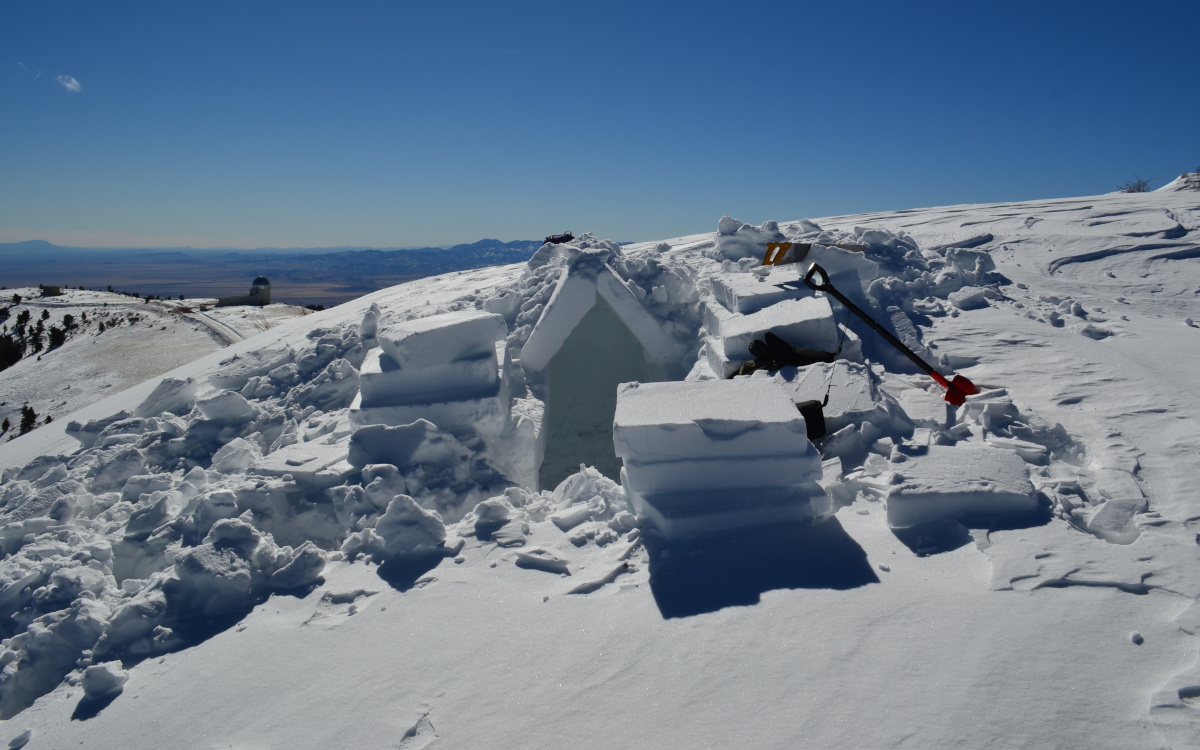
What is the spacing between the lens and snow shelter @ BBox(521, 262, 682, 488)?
568 cm

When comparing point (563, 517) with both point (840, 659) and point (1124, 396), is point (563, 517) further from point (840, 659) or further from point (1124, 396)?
point (1124, 396)

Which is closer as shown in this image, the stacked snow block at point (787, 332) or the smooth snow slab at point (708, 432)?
the smooth snow slab at point (708, 432)

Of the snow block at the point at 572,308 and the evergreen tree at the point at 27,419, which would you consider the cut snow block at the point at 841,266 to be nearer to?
the snow block at the point at 572,308

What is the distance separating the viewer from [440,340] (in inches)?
177

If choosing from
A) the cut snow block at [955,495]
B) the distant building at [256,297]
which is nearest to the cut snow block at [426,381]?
the cut snow block at [955,495]

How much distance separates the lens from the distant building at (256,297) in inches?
762

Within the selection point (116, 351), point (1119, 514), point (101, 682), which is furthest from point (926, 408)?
point (116, 351)

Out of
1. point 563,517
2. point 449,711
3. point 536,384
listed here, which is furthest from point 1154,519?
point 536,384

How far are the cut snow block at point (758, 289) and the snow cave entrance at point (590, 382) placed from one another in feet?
3.50

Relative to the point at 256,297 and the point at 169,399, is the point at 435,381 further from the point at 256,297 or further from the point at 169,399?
the point at 256,297

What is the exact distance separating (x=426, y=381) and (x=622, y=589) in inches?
101

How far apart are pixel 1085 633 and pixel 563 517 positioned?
2095 mm

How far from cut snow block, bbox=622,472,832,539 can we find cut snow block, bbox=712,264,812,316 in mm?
2671

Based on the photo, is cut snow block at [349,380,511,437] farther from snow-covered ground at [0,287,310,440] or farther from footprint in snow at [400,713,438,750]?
snow-covered ground at [0,287,310,440]
